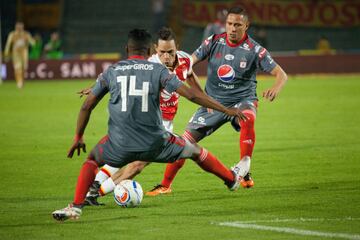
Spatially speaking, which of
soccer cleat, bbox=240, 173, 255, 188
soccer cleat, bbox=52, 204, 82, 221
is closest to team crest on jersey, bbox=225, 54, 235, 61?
soccer cleat, bbox=240, 173, 255, 188

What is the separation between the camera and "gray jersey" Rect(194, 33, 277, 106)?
11.6m

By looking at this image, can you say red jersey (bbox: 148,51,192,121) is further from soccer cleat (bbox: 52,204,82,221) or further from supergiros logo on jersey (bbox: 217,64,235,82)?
soccer cleat (bbox: 52,204,82,221)

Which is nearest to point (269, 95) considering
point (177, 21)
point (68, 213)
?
point (68, 213)

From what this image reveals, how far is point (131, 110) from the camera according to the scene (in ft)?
28.8

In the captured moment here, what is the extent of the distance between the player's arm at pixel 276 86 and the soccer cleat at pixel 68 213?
2.64 meters

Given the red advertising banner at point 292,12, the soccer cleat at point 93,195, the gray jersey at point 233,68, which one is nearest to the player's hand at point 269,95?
the gray jersey at point 233,68

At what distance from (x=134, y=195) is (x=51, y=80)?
2873 cm

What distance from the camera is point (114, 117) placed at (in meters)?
8.87

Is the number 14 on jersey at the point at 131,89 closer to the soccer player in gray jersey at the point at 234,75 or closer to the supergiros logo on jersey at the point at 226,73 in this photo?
the soccer player in gray jersey at the point at 234,75

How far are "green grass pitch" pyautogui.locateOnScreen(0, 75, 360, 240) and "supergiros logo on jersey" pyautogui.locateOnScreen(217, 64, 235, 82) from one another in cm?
135

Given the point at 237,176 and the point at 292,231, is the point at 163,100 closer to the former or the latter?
the point at 237,176

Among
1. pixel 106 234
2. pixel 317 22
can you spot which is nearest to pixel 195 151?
pixel 106 234

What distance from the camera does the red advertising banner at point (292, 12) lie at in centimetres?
4353

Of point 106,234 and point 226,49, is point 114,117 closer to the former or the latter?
point 106,234
